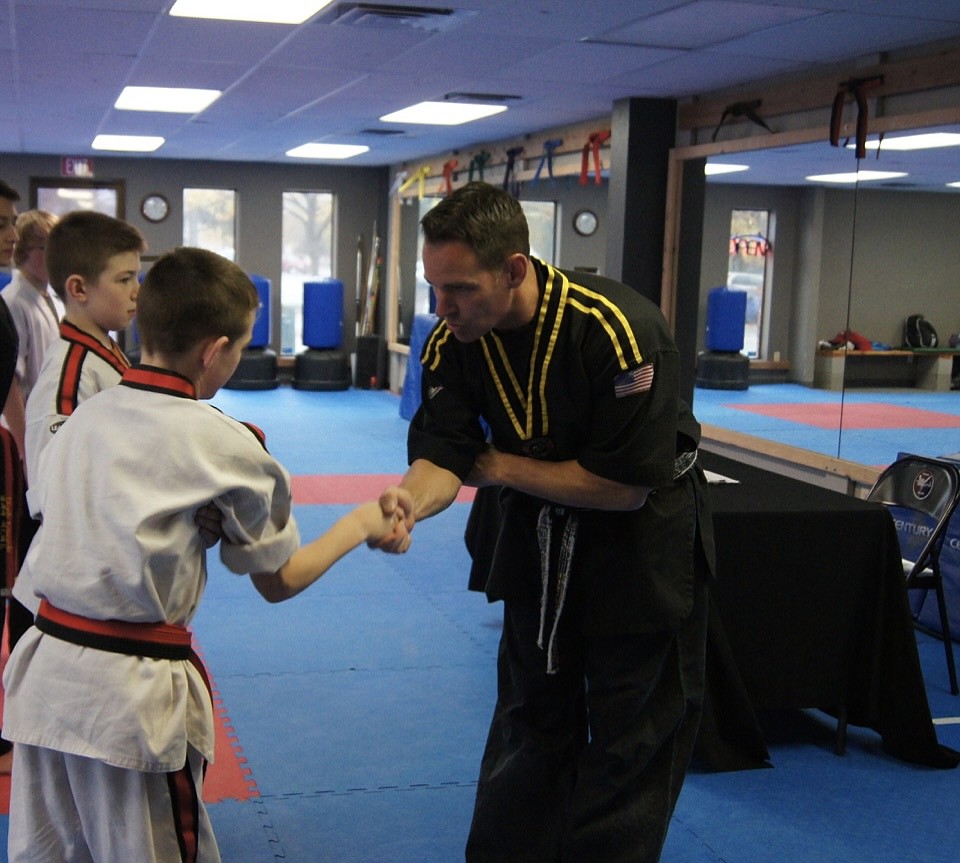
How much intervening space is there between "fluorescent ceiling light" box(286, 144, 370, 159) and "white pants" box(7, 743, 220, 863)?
9781 millimetres

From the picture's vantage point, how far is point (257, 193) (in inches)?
521

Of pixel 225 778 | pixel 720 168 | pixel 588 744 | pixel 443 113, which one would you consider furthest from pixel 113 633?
pixel 443 113

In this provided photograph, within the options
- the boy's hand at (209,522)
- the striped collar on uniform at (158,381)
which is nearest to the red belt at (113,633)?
the boy's hand at (209,522)

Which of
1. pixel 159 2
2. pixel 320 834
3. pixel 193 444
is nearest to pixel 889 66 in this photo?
pixel 159 2

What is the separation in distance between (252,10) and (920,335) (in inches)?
143

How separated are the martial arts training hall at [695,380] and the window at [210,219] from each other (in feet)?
10.2

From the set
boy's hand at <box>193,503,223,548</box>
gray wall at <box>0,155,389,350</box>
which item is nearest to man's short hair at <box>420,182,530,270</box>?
boy's hand at <box>193,503,223,548</box>

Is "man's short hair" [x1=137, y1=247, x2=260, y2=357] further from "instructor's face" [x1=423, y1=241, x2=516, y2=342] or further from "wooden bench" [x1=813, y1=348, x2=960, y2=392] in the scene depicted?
"wooden bench" [x1=813, y1=348, x2=960, y2=392]

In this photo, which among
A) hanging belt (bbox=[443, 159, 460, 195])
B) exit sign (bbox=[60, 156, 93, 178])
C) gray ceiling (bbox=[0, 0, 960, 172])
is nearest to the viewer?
gray ceiling (bbox=[0, 0, 960, 172])

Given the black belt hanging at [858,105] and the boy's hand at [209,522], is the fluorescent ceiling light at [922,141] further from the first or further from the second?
the boy's hand at [209,522]

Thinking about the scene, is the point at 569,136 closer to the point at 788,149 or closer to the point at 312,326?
the point at 788,149

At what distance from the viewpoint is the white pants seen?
5.46 ft

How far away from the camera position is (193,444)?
5.25 feet

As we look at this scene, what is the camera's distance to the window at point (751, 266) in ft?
23.3
